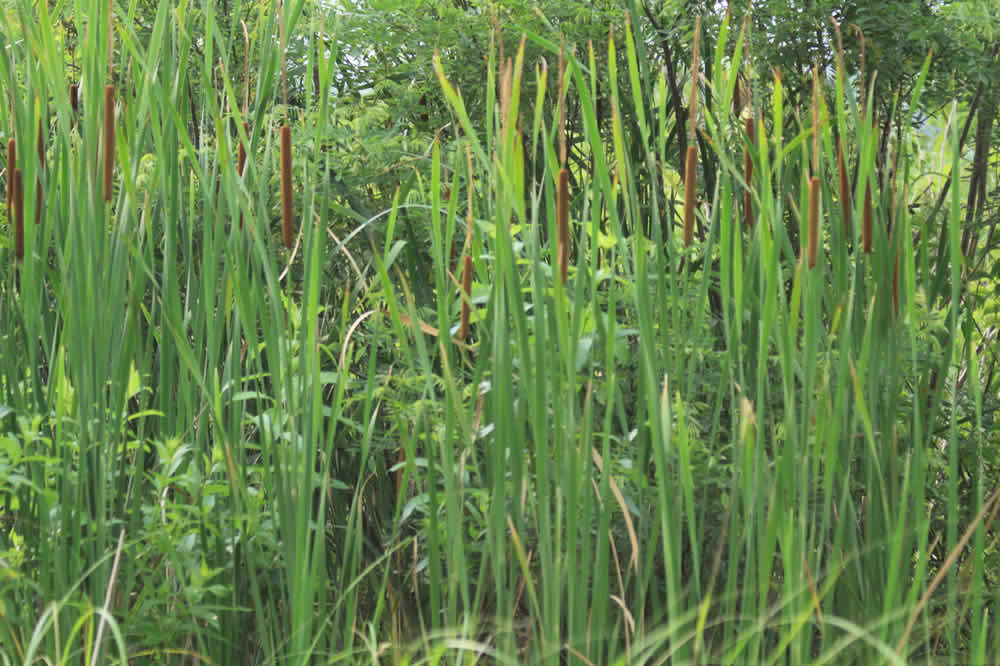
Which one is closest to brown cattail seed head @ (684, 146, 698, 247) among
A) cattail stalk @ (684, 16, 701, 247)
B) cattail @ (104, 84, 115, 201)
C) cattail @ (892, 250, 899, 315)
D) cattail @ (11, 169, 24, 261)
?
cattail stalk @ (684, 16, 701, 247)

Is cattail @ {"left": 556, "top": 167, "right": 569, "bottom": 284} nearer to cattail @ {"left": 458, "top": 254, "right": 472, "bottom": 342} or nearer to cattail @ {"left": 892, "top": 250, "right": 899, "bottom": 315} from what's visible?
cattail @ {"left": 458, "top": 254, "right": 472, "bottom": 342}

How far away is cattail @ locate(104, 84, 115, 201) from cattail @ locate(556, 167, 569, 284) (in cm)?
62

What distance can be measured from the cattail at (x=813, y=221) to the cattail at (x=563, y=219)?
306mm

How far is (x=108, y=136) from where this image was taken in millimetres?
1500

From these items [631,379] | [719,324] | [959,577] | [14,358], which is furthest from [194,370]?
[959,577]

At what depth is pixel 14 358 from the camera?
167 centimetres

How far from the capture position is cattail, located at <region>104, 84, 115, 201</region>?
1450 mm

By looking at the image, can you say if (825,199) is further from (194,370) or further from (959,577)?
(194,370)

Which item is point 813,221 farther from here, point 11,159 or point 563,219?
point 11,159

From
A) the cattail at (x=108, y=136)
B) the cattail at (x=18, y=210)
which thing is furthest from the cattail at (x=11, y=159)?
the cattail at (x=108, y=136)

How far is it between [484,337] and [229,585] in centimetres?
→ 59

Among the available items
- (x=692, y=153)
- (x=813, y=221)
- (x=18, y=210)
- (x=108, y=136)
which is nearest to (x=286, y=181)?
(x=108, y=136)

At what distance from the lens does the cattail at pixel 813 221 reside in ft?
4.37

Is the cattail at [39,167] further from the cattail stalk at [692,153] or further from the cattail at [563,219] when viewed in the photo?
the cattail stalk at [692,153]
